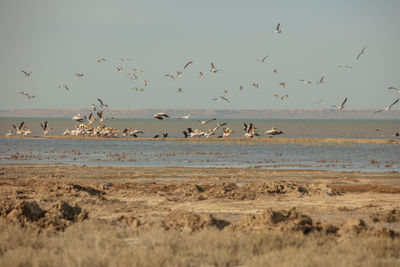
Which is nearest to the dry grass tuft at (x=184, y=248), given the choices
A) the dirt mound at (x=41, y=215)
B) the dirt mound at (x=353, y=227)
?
the dirt mound at (x=353, y=227)

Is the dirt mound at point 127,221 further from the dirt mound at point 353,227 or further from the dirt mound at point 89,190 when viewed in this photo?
the dirt mound at point 89,190

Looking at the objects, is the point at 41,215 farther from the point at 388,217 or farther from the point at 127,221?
the point at 388,217

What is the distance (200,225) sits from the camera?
12500 mm

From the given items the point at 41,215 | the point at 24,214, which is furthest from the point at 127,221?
the point at 24,214

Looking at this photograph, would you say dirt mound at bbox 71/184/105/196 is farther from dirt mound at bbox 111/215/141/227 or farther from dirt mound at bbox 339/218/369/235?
dirt mound at bbox 339/218/369/235

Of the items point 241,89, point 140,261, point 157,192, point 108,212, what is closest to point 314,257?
point 140,261

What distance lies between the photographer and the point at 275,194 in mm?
18781

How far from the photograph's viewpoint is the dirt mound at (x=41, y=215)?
495 inches

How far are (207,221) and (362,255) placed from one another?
3753mm

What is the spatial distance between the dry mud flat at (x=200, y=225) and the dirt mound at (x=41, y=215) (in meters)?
0.02

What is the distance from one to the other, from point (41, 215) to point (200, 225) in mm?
3655

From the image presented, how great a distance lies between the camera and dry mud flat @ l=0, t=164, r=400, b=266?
9.76m

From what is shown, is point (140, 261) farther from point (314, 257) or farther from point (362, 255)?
point (362, 255)

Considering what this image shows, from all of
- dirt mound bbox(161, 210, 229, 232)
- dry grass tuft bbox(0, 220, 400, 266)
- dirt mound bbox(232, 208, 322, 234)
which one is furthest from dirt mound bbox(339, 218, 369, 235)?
dirt mound bbox(161, 210, 229, 232)
